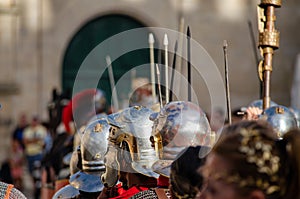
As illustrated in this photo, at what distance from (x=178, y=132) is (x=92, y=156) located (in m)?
1.63

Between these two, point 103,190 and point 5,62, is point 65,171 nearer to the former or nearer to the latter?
point 103,190

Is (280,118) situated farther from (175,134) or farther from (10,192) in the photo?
(10,192)

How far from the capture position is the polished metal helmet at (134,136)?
199 inches

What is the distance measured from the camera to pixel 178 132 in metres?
4.45

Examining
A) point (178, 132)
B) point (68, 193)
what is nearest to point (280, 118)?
point (68, 193)

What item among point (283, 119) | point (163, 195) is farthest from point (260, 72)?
point (163, 195)

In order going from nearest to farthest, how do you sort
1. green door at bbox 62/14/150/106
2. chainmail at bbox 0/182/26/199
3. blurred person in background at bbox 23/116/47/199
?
chainmail at bbox 0/182/26/199 < blurred person in background at bbox 23/116/47/199 < green door at bbox 62/14/150/106

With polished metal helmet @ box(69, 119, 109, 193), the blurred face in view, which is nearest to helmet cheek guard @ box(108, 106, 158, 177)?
polished metal helmet @ box(69, 119, 109, 193)

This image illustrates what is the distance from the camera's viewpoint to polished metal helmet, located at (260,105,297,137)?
6.20m

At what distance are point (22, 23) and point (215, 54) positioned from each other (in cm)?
339

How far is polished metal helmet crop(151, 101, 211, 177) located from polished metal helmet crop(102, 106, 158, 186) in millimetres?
492

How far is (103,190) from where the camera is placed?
213 inches

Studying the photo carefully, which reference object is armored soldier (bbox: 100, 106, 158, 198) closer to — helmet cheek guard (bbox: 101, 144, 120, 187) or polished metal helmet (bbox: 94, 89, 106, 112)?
helmet cheek guard (bbox: 101, 144, 120, 187)

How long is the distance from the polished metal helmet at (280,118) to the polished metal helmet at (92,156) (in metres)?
1.00
